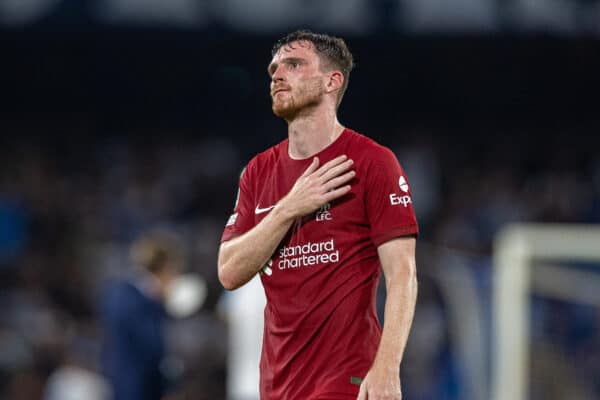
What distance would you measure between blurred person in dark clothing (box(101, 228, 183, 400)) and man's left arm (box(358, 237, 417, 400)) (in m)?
4.05

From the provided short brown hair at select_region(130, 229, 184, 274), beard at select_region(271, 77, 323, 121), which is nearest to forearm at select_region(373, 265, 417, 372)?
beard at select_region(271, 77, 323, 121)

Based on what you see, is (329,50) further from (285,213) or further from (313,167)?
(285,213)

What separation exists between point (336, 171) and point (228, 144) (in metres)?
12.3

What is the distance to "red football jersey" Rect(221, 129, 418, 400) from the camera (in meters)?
3.55

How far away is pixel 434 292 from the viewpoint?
11586mm

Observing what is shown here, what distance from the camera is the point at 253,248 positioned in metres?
3.63

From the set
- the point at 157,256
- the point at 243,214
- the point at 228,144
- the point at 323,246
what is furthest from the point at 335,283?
the point at 228,144

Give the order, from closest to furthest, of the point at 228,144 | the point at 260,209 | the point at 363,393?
the point at 363,393, the point at 260,209, the point at 228,144

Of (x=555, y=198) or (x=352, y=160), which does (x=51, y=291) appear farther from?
(x=352, y=160)

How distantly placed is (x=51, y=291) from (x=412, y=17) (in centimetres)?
519

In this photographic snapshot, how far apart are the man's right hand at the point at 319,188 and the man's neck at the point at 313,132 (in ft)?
0.41

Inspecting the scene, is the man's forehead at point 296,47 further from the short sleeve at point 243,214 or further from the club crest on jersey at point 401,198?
the club crest on jersey at point 401,198

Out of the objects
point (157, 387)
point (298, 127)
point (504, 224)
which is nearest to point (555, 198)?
point (504, 224)

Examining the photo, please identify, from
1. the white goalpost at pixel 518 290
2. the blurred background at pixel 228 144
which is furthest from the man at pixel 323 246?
the blurred background at pixel 228 144
